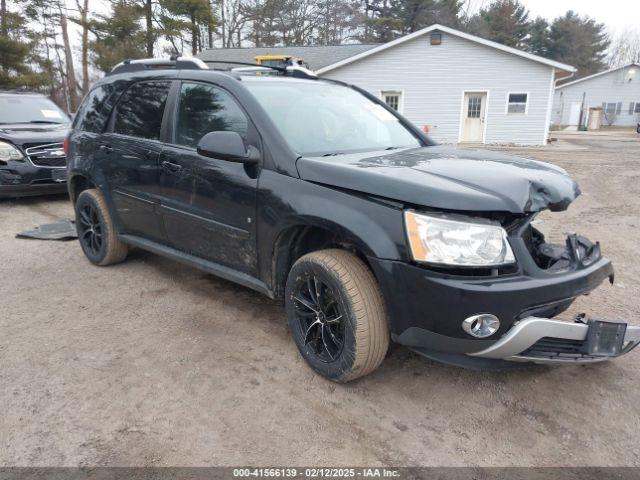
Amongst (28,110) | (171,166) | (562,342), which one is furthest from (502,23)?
(562,342)

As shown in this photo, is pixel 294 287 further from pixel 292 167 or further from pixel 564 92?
pixel 564 92

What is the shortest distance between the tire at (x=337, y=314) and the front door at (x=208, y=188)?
50 centimetres

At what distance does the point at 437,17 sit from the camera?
38.8 metres

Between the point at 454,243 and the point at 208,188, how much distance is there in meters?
1.82

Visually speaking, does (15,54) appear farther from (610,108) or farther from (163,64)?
(610,108)

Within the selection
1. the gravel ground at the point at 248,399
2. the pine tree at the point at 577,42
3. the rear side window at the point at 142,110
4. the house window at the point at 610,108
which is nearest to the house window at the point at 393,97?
the rear side window at the point at 142,110

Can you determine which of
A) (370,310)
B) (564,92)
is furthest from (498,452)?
(564,92)

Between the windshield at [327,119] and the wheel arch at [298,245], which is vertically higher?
the windshield at [327,119]

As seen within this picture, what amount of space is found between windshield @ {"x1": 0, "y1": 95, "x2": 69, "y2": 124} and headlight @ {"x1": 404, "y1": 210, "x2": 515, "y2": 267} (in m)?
8.63

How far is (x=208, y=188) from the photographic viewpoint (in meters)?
3.40

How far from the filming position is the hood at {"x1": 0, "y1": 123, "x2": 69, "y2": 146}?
300 inches

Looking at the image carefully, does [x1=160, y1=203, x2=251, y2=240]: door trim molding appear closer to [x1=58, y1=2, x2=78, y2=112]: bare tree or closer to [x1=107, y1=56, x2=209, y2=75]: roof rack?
[x1=107, y1=56, x2=209, y2=75]: roof rack

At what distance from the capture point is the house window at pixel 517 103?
20.3 meters

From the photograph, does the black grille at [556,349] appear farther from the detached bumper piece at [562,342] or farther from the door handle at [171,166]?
the door handle at [171,166]
